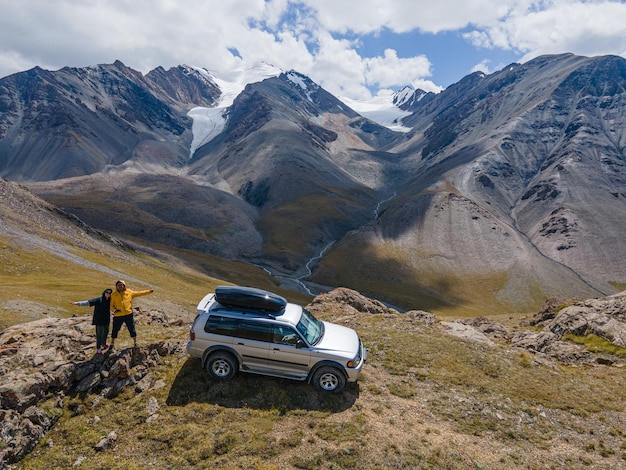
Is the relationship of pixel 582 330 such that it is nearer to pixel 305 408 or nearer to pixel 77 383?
pixel 305 408

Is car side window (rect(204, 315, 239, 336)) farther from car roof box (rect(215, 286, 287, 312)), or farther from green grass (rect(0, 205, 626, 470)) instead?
green grass (rect(0, 205, 626, 470))

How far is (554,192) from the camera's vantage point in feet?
642

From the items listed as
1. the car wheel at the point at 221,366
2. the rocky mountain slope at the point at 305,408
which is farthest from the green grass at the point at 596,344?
the car wheel at the point at 221,366

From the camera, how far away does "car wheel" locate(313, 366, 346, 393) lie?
1608 centimetres

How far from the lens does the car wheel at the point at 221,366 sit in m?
16.4

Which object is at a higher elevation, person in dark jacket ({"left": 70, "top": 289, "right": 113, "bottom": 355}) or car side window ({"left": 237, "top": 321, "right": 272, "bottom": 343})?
car side window ({"left": 237, "top": 321, "right": 272, "bottom": 343})

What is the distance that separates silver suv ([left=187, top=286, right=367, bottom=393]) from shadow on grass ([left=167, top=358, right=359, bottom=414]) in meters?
0.42

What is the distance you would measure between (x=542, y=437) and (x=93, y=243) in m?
79.3

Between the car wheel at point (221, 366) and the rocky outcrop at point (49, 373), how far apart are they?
8.05ft

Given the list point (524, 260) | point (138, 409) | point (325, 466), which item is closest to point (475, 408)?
point (325, 466)

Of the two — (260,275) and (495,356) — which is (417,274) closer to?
(260,275)

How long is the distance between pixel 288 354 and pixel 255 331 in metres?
1.72

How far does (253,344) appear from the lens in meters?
16.3

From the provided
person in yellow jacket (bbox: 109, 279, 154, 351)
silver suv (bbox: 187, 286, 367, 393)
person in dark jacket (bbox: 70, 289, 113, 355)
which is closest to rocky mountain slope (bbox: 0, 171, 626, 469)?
silver suv (bbox: 187, 286, 367, 393)
